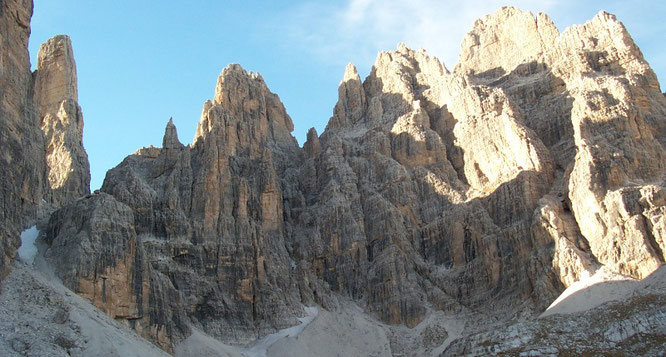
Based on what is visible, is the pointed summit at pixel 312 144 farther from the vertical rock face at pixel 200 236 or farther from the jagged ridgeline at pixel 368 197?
the vertical rock face at pixel 200 236

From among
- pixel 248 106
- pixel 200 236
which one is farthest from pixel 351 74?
pixel 200 236

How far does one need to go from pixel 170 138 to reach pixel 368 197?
94.4 ft

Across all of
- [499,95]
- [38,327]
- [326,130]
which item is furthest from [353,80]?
[38,327]

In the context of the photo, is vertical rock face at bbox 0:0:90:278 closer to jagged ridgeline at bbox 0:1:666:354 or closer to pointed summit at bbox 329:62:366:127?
jagged ridgeline at bbox 0:1:666:354

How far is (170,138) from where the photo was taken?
114938 millimetres

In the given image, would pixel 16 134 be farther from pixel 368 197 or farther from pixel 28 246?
pixel 368 197

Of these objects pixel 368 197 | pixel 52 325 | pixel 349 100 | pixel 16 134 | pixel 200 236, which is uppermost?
pixel 349 100

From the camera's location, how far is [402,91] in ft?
448

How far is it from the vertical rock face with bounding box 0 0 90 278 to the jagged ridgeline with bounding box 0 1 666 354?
26 centimetres

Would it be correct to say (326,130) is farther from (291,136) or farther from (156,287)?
(156,287)

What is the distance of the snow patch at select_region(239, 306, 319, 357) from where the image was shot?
93.1 m

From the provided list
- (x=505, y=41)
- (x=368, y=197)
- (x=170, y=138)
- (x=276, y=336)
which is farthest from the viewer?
(x=505, y=41)

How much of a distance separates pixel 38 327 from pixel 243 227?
41.7 metres

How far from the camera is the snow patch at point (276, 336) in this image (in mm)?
93062
